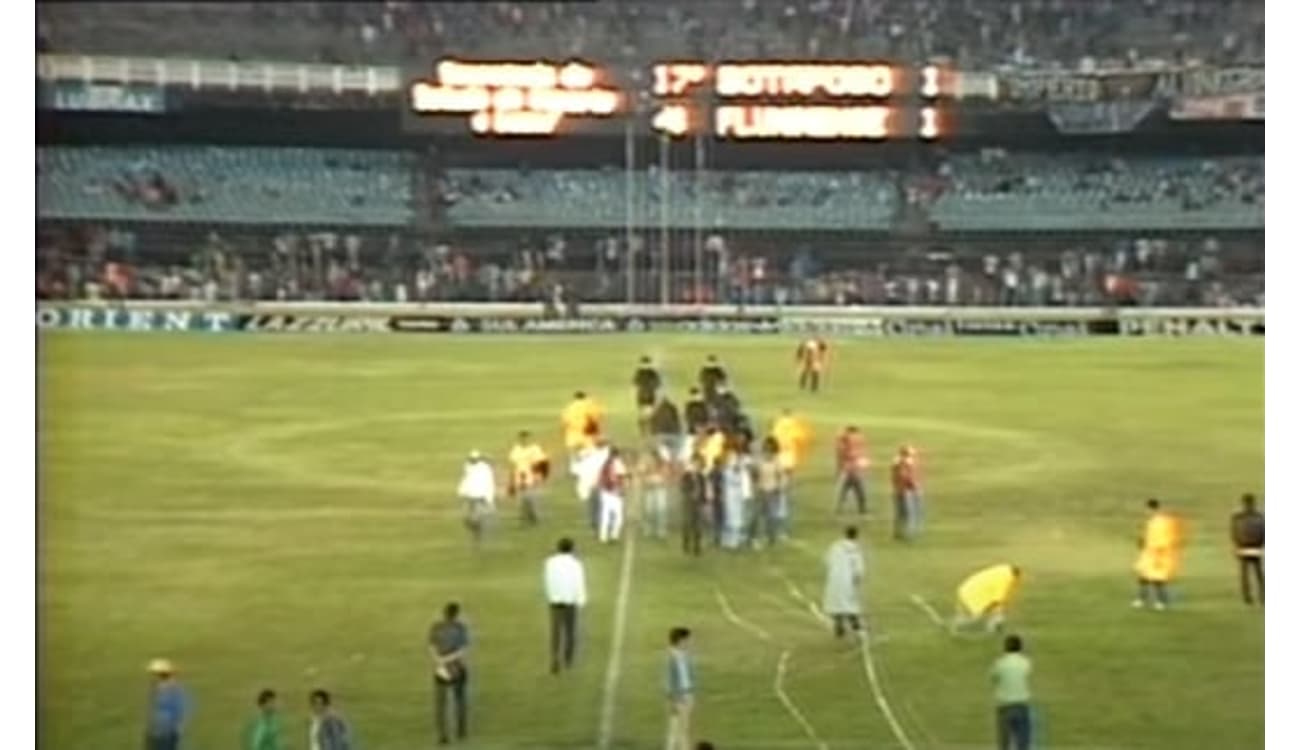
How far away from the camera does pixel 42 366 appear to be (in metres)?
12.2

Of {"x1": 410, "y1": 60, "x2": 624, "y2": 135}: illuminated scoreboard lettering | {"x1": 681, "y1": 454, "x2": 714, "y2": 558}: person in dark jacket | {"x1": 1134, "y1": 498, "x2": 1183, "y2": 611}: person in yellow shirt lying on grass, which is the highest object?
{"x1": 410, "y1": 60, "x2": 624, "y2": 135}: illuminated scoreboard lettering

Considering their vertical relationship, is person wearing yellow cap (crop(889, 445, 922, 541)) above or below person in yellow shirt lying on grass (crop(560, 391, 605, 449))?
below

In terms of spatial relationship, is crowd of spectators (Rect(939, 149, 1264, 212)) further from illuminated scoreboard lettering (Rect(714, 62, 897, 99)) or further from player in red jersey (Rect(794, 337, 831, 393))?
player in red jersey (Rect(794, 337, 831, 393))

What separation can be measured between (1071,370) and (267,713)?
2.13 metres

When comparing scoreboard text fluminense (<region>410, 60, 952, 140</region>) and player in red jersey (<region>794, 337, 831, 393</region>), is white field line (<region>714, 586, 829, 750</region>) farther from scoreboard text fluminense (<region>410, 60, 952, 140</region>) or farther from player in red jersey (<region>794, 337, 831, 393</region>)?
scoreboard text fluminense (<region>410, 60, 952, 140</region>)

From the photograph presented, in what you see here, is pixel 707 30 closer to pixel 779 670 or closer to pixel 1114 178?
pixel 1114 178

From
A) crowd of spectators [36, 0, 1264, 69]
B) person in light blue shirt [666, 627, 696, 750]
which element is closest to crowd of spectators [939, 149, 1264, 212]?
crowd of spectators [36, 0, 1264, 69]

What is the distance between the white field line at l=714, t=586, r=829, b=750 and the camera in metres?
12.2

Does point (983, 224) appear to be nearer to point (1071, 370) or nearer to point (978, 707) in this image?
point (1071, 370)

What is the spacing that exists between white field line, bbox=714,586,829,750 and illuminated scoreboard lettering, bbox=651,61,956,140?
1.14 m

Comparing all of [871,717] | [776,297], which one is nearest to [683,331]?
[776,297]

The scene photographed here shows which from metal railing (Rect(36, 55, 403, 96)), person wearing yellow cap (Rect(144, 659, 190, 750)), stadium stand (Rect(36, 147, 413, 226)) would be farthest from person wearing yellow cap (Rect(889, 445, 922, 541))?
person wearing yellow cap (Rect(144, 659, 190, 750))

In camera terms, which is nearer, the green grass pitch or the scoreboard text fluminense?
the green grass pitch

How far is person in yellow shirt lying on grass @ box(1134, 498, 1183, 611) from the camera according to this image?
482 inches
